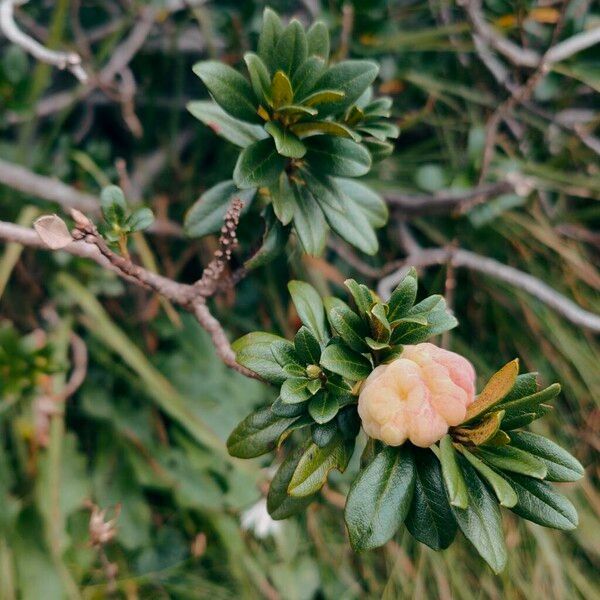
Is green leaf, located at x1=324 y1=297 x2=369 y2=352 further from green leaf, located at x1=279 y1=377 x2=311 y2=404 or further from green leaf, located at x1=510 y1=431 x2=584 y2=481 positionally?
green leaf, located at x1=510 y1=431 x2=584 y2=481

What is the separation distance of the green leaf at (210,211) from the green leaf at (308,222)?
2.5 inches

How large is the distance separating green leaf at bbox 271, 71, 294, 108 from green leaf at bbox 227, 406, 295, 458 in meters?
0.33

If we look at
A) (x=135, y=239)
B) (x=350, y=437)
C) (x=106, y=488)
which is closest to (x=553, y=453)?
(x=350, y=437)

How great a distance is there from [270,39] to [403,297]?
32cm

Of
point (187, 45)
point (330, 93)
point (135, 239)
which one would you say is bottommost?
point (135, 239)

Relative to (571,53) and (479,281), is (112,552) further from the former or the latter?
(571,53)

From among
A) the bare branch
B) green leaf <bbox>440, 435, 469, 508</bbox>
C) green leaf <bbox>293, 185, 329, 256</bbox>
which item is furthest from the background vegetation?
green leaf <bbox>440, 435, 469, 508</bbox>

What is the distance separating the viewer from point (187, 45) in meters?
1.50

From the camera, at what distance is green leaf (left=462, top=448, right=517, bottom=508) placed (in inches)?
20.0

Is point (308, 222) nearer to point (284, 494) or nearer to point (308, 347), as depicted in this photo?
point (308, 347)

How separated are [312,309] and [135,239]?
0.62m

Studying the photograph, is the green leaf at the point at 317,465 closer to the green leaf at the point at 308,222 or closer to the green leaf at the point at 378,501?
the green leaf at the point at 378,501

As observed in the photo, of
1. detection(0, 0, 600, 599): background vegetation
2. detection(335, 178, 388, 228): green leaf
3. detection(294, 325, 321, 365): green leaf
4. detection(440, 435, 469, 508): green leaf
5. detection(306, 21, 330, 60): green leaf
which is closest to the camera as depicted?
detection(440, 435, 469, 508): green leaf

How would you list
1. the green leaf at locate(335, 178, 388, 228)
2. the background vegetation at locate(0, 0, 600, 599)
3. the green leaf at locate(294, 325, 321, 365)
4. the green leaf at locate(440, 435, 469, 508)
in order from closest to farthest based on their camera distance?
the green leaf at locate(440, 435, 469, 508) → the green leaf at locate(294, 325, 321, 365) → the green leaf at locate(335, 178, 388, 228) → the background vegetation at locate(0, 0, 600, 599)
